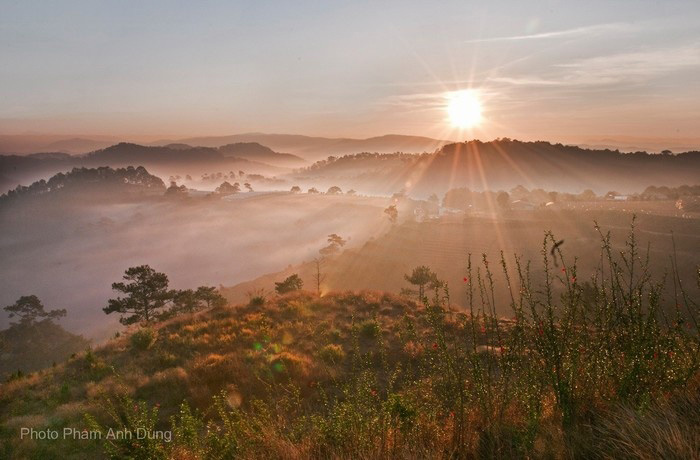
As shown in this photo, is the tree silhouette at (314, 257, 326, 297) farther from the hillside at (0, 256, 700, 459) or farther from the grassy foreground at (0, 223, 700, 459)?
the grassy foreground at (0, 223, 700, 459)

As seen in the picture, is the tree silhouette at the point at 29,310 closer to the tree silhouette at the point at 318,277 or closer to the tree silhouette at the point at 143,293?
the tree silhouette at the point at 143,293

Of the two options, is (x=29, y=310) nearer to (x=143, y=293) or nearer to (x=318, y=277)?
(x=143, y=293)

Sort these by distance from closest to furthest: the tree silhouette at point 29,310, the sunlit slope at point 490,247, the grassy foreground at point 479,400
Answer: the grassy foreground at point 479,400, the tree silhouette at point 29,310, the sunlit slope at point 490,247

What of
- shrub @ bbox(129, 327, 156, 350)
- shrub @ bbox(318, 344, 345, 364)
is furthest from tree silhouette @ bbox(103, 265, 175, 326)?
shrub @ bbox(318, 344, 345, 364)

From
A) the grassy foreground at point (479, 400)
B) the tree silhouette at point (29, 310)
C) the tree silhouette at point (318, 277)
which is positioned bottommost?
the tree silhouette at point (29, 310)

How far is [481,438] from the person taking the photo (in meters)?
3.60

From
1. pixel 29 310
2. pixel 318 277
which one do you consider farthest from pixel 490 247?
pixel 29 310

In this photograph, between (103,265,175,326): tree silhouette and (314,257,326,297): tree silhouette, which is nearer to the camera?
(314,257,326,297): tree silhouette

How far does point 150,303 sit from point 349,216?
151 meters

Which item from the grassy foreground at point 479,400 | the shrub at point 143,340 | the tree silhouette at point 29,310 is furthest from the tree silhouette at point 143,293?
the tree silhouette at point 29,310

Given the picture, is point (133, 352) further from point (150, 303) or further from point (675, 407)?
point (150, 303)

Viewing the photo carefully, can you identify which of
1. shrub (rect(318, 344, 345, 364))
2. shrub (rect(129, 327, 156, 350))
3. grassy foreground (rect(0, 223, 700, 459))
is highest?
grassy foreground (rect(0, 223, 700, 459))

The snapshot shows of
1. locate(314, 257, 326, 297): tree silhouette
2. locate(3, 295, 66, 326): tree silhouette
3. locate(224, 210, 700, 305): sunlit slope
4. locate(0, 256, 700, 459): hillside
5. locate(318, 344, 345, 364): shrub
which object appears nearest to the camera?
locate(0, 256, 700, 459): hillside

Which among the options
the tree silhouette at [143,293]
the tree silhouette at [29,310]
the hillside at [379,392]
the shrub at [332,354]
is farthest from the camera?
the tree silhouette at [29,310]
